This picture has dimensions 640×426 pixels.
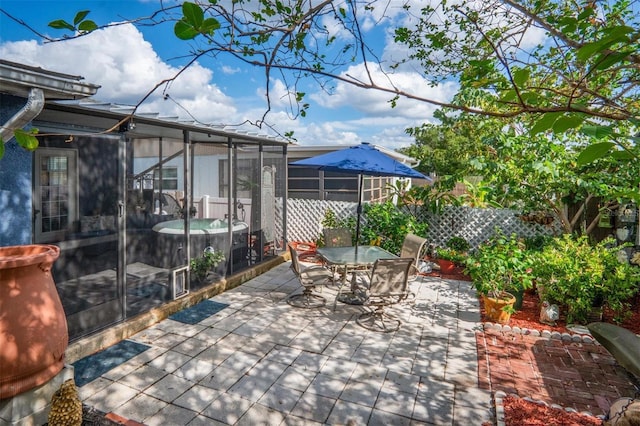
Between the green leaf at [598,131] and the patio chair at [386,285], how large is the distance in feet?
12.9

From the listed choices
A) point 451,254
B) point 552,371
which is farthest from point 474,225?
point 552,371

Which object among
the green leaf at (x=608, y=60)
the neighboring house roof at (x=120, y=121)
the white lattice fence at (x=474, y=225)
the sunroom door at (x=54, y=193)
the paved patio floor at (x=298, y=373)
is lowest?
the paved patio floor at (x=298, y=373)

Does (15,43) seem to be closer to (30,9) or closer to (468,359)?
(30,9)

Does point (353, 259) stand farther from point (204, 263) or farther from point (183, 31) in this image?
point (183, 31)

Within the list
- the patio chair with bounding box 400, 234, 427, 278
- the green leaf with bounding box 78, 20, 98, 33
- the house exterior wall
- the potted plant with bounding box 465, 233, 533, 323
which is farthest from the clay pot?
the house exterior wall

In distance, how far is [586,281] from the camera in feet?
16.2

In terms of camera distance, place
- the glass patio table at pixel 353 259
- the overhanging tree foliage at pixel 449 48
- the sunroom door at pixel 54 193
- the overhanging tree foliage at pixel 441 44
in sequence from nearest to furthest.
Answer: the overhanging tree foliage at pixel 449 48
the overhanging tree foliage at pixel 441 44
the sunroom door at pixel 54 193
the glass patio table at pixel 353 259

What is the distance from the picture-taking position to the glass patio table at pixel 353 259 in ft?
18.2

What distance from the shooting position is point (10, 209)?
362cm

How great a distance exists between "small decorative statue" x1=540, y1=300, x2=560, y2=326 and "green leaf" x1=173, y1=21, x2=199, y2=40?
5.55 m

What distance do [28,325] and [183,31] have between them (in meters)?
2.72

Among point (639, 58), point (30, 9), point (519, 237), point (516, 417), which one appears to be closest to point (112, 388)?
point (30, 9)

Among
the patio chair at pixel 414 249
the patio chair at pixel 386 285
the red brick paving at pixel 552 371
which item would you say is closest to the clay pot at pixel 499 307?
the red brick paving at pixel 552 371

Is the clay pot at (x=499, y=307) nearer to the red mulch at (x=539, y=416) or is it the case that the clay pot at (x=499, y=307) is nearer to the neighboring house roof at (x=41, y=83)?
the red mulch at (x=539, y=416)
